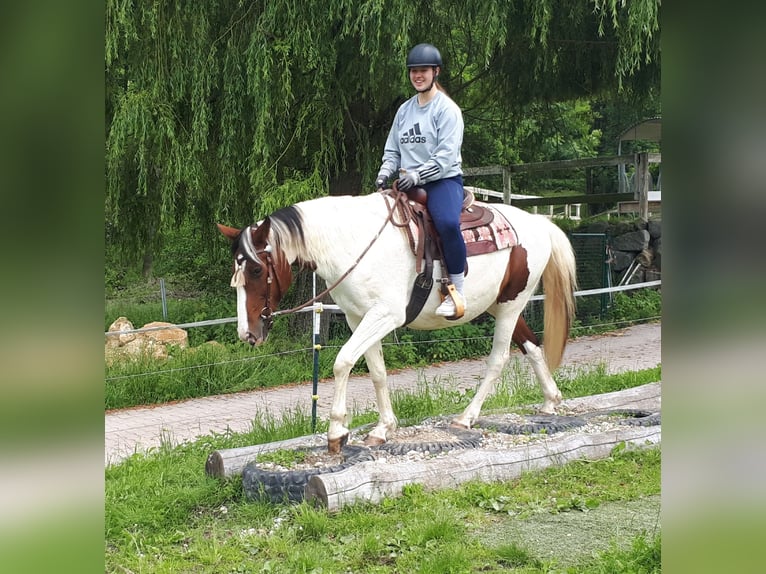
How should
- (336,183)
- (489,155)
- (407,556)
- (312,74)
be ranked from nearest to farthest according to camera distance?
1. (407,556)
2. (312,74)
3. (336,183)
4. (489,155)

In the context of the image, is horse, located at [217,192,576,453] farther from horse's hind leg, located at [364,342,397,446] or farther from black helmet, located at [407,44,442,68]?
black helmet, located at [407,44,442,68]

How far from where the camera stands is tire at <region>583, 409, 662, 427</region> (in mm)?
5410

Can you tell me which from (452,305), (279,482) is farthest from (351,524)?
(452,305)

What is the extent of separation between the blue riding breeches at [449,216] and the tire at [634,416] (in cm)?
182

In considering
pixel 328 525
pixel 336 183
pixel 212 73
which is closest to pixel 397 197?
pixel 328 525

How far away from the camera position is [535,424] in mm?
5199

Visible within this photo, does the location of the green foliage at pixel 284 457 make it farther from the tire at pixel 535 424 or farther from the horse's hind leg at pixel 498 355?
the tire at pixel 535 424

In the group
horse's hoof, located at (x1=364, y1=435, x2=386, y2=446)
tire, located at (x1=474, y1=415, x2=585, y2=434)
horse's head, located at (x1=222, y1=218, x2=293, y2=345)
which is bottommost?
tire, located at (x1=474, y1=415, x2=585, y2=434)

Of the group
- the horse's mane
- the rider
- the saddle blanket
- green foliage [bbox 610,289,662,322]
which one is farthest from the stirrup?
green foliage [bbox 610,289,662,322]

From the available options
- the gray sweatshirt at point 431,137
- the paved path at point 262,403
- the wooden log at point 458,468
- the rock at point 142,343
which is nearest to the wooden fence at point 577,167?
the paved path at point 262,403

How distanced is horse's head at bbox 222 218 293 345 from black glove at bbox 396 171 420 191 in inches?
33.7
